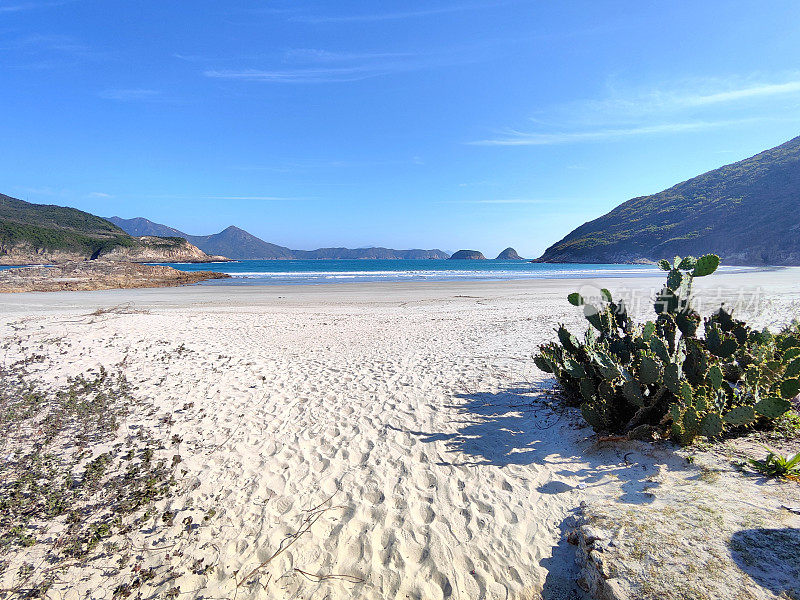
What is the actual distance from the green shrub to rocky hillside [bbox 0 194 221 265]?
131 metres

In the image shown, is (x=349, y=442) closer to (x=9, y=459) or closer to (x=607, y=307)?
(x=9, y=459)

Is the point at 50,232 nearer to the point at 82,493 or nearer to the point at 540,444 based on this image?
the point at 82,493

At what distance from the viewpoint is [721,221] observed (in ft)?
224

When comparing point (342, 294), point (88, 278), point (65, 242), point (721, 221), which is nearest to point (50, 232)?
point (65, 242)

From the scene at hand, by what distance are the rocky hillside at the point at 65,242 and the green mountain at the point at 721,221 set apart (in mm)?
126389

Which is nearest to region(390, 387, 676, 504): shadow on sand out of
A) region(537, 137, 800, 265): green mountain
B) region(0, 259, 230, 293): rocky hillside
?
region(0, 259, 230, 293): rocky hillside

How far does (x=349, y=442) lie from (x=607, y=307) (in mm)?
4133

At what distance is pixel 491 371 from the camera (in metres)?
6.79

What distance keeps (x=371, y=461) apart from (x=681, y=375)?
3357 millimetres

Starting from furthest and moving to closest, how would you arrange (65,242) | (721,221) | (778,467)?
(65,242) → (721,221) → (778,467)

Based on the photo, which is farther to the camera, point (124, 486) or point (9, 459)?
point (9, 459)

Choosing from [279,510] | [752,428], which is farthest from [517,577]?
[752,428]

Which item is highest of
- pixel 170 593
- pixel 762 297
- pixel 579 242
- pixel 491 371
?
pixel 579 242

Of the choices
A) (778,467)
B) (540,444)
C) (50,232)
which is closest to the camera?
(778,467)
